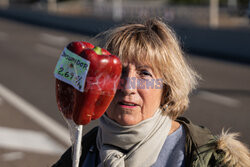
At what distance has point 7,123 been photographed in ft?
23.7

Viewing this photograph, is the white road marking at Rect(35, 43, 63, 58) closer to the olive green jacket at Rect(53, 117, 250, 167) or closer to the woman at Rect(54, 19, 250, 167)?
the woman at Rect(54, 19, 250, 167)

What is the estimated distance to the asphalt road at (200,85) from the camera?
7828 mm

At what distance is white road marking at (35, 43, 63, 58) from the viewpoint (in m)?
16.7

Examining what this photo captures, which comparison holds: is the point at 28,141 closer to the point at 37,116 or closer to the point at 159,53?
the point at 37,116

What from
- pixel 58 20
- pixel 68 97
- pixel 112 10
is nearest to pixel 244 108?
pixel 68 97

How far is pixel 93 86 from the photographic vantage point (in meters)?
1.80

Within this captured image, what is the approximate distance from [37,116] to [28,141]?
4.93 ft

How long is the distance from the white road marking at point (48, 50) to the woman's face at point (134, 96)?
14.2 metres

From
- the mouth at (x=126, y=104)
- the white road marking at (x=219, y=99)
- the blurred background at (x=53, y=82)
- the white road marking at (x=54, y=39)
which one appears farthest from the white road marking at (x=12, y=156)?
the white road marking at (x=54, y=39)

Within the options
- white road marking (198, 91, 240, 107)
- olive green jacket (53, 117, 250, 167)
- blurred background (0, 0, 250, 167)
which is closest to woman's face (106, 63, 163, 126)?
olive green jacket (53, 117, 250, 167)

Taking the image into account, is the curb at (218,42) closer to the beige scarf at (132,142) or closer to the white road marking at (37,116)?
the white road marking at (37,116)

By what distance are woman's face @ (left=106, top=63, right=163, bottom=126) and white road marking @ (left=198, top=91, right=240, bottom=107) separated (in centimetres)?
704

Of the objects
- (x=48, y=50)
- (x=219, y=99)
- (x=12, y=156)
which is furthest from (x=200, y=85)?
(x=48, y=50)

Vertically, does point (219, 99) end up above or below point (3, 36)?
above
